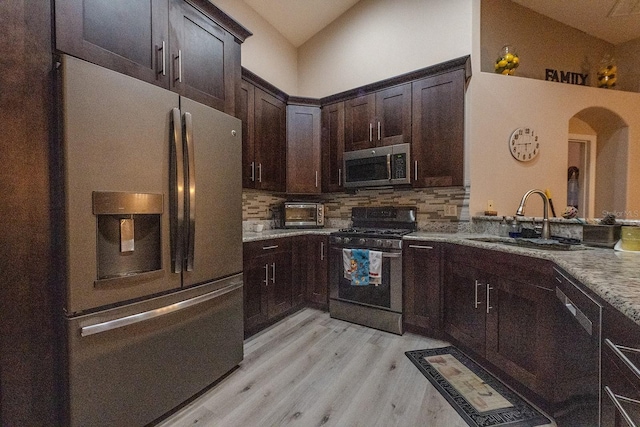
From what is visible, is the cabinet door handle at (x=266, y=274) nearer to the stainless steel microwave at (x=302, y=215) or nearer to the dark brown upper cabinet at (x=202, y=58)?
the stainless steel microwave at (x=302, y=215)

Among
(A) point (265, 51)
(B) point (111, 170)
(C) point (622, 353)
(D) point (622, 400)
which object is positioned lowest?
(D) point (622, 400)

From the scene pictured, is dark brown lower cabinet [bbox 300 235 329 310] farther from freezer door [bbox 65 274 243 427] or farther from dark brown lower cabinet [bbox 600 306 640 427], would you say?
dark brown lower cabinet [bbox 600 306 640 427]

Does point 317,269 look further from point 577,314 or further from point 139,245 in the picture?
point 577,314

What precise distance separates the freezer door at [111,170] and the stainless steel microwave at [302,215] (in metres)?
1.81

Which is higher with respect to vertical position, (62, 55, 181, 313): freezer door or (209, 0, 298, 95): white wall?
(209, 0, 298, 95): white wall

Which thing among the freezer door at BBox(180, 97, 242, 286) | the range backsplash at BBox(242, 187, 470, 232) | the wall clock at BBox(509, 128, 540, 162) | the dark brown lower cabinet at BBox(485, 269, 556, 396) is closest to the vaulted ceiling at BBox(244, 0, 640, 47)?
the wall clock at BBox(509, 128, 540, 162)

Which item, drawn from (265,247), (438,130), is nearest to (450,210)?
(438,130)

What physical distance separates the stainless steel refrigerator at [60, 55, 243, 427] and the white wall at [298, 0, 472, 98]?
7.76 feet

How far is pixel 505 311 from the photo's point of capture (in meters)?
1.72

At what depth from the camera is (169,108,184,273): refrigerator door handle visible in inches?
56.6

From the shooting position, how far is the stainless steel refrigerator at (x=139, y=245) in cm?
115

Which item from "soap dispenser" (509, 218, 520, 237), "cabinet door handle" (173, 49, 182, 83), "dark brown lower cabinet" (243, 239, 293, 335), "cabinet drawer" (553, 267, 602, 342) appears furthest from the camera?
"dark brown lower cabinet" (243, 239, 293, 335)

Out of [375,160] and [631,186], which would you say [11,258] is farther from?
[631,186]

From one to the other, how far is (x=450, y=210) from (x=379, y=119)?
4.01ft
